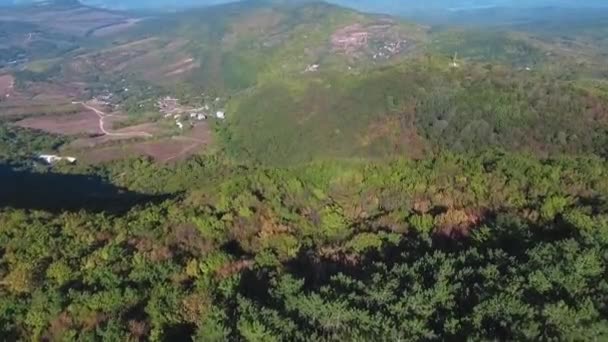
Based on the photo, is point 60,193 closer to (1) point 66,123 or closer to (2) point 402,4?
(1) point 66,123

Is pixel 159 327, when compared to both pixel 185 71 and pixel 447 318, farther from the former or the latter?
pixel 185 71

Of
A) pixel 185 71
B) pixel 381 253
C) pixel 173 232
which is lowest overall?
pixel 185 71

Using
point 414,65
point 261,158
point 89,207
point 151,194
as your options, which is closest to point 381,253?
point 89,207

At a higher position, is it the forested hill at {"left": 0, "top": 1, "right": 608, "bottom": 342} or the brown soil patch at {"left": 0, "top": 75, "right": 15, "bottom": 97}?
the forested hill at {"left": 0, "top": 1, "right": 608, "bottom": 342}

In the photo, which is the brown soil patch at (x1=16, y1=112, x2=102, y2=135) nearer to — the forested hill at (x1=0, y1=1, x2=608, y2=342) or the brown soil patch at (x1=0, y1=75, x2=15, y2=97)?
the forested hill at (x1=0, y1=1, x2=608, y2=342)

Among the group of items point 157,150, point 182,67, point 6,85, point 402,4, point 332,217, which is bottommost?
point 6,85

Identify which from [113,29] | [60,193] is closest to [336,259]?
[60,193]

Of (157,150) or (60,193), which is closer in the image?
(60,193)

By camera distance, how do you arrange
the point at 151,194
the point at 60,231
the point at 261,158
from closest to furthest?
1. the point at 60,231
2. the point at 151,194
3. the point at 261,158

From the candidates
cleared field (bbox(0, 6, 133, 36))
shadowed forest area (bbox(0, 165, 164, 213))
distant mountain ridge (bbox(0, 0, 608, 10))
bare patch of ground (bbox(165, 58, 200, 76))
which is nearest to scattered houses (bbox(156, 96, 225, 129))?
bare patch of ground (bbox(165, 58, 200, 76))
